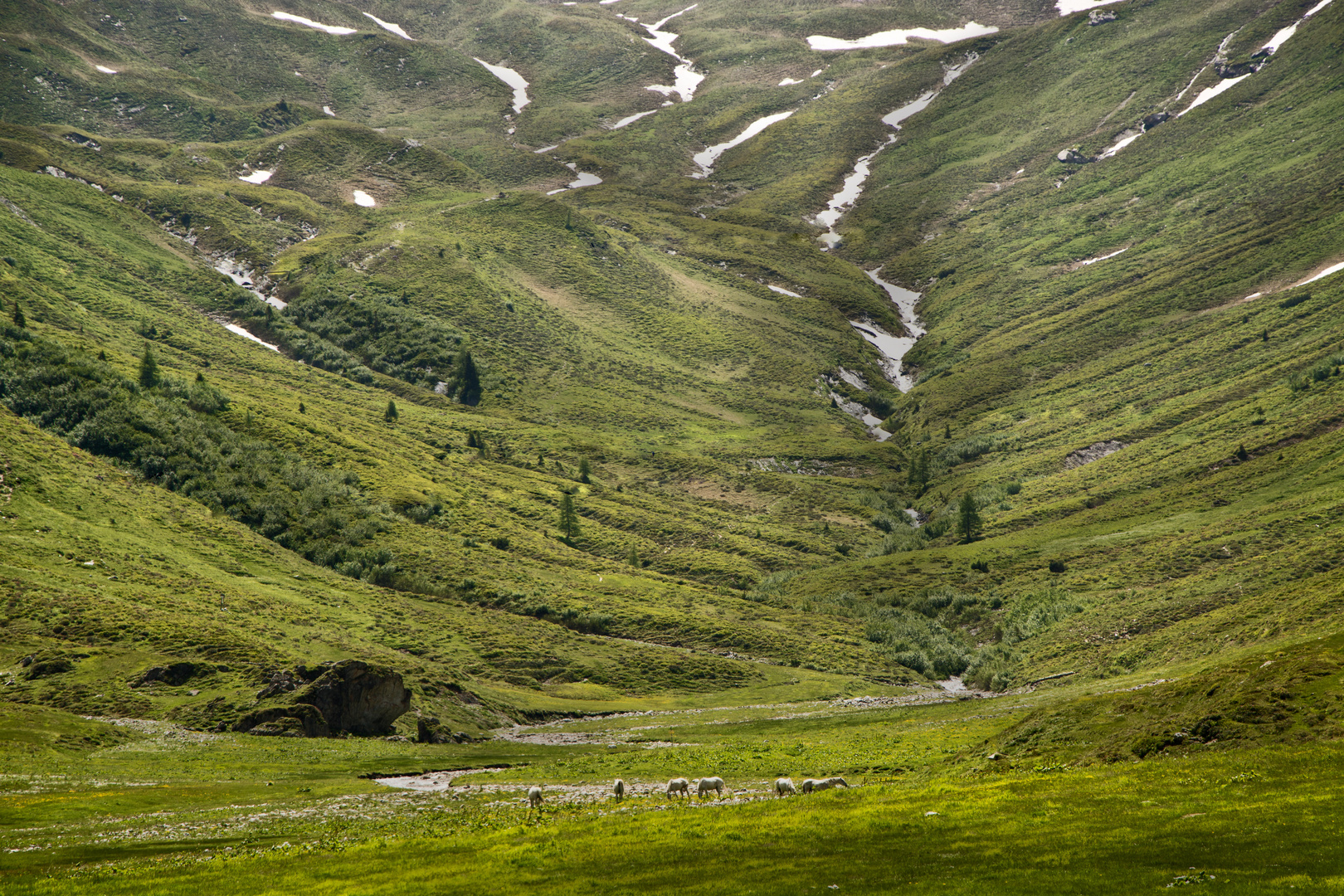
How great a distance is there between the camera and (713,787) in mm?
36656

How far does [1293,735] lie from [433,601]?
345ft

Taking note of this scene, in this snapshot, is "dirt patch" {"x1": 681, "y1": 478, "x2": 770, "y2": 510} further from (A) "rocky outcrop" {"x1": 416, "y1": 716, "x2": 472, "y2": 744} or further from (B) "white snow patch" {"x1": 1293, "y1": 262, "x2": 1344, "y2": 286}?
(B) "white snow patch" {"x1": 1293, "y1": 262, "x2": 1344, "y2": 286}

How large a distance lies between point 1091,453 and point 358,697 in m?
152

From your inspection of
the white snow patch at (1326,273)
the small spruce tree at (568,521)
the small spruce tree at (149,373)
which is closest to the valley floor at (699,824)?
the small spruce tree at (568,521)

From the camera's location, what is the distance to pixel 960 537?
501 ft

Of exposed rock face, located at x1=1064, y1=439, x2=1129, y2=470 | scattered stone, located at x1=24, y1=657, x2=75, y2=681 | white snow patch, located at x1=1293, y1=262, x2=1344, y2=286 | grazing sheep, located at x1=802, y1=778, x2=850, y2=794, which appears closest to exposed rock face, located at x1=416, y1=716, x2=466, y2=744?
scattered stone, located at x1=24, y1=657, x2=75, y2=681

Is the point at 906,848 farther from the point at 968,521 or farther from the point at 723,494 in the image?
the point at 723,494

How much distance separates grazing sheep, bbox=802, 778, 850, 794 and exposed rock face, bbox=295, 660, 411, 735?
44922 mm

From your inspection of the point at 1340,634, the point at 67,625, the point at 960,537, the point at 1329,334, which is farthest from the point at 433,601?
the point at 1329,334

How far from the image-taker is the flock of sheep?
3516cm

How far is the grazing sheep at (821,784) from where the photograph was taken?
1378 inches

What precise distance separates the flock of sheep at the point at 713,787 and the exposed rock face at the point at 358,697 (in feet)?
112

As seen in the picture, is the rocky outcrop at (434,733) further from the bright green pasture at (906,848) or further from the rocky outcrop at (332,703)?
the bright green pasture at (906,848)

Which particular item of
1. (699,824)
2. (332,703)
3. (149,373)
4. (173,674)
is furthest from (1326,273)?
(149,373)
